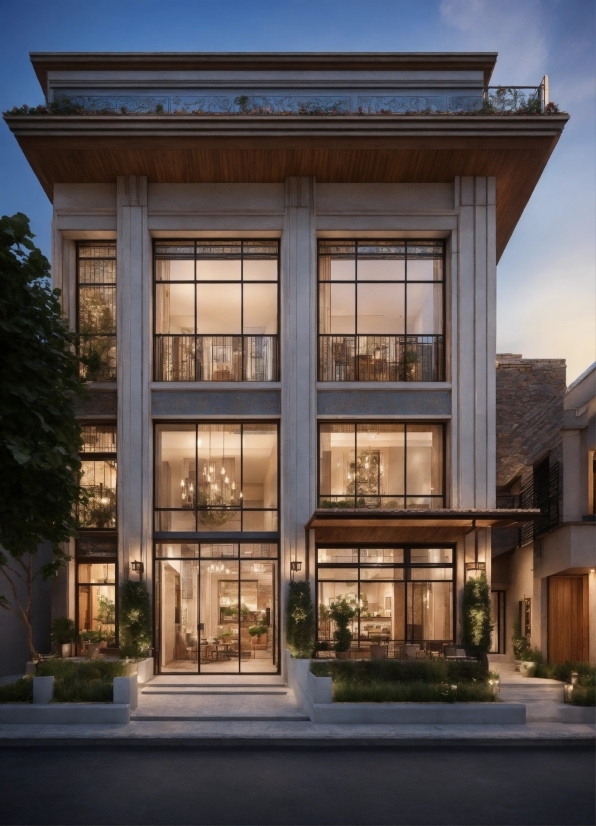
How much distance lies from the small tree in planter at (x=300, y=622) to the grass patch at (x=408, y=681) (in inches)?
118

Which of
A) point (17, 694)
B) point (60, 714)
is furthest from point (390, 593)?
point (17, 694)

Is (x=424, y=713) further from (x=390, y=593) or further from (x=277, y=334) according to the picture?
(x=277, y=334)

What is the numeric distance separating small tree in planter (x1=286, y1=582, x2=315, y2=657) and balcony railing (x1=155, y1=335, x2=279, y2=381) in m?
5.81

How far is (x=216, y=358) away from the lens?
21.4m

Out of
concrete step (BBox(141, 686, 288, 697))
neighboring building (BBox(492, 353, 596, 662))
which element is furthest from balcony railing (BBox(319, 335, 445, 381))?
concrete step (BBox(141, 686, 288, 697))

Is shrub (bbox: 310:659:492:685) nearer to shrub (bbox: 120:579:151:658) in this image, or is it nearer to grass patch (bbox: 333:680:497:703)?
grass patch (bbox: 333:680:497:703)

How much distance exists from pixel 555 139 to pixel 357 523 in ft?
36.3

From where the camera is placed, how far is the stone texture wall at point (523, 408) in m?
26.0

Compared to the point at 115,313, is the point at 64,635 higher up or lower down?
lower down

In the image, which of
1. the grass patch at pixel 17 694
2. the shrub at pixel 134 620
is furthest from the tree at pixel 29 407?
the shrub at pixel 134 620

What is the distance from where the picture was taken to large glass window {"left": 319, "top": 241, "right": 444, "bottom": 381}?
21375 millimetres

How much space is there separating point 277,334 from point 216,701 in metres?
9.70

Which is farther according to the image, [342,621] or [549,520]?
[549,520]

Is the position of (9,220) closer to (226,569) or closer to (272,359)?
(272,359)
